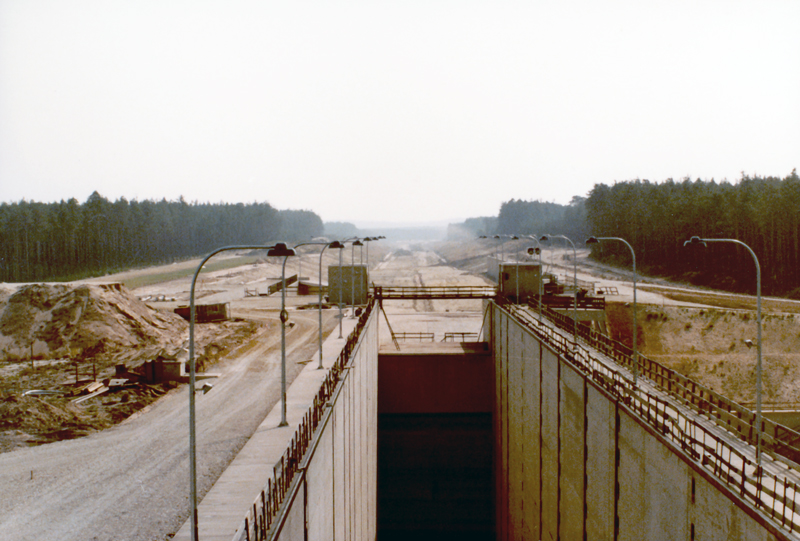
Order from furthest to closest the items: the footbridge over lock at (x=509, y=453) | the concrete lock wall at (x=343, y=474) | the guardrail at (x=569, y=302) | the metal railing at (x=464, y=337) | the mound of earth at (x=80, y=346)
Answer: the metal railing at (x=464, y=337) < the guardrail at (x=569, y=302) < the mound of earth at (x=80, y=346) < the concrete lock wall at (x=343, y=474) < the footbridge over lock at (x=509, y=453)

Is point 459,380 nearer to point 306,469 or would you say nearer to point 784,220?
point 306,469

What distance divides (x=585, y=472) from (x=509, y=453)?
15.7 metres

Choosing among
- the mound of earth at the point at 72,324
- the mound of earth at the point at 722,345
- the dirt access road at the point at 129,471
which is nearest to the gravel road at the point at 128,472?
the dirt access road at the point at 129,471

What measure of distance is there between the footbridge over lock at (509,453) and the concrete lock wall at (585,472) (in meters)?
0.07

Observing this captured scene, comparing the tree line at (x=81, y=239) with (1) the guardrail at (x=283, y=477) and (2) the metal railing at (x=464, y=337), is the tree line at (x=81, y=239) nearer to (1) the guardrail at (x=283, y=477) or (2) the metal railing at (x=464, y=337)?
(2) the metal railing at (x=464, y=337)

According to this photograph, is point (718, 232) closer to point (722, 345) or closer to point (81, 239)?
point (722, 345)

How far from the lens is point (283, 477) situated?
12594 millimetres

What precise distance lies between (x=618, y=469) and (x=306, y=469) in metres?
10.8

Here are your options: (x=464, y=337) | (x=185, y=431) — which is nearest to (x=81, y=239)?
(x=464, y=337)

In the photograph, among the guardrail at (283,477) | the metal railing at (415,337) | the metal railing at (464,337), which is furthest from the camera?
the metal railing at (464,337)

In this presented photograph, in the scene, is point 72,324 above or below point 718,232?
below

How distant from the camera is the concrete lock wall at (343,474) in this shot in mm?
13634

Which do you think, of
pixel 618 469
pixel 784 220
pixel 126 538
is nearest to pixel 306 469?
pixel 126 538

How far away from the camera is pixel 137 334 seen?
44406 mm
